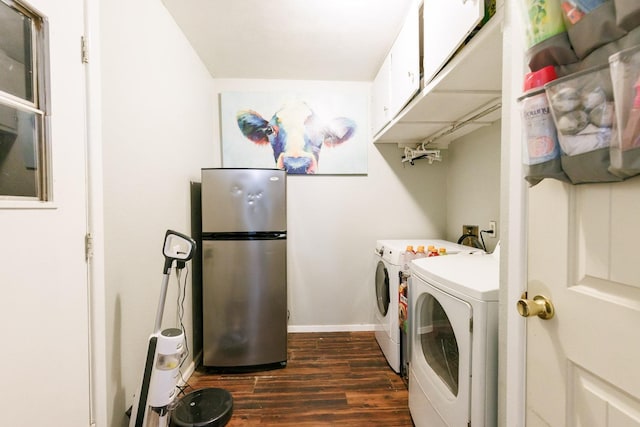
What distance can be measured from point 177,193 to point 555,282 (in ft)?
6.69

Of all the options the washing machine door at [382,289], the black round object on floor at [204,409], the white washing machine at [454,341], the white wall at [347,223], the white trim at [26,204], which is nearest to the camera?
the white trim at [26,204]

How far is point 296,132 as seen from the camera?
8.45ft

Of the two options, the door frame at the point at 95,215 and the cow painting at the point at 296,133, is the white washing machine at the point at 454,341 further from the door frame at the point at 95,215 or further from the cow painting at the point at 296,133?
the cow painting at the point at 296,133

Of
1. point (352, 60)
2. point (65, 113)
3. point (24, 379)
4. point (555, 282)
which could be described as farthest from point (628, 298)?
point (352, 60)

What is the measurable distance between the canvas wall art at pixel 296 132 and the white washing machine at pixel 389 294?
0.96m

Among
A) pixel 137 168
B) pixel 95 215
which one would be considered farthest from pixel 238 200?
pixel 95 215

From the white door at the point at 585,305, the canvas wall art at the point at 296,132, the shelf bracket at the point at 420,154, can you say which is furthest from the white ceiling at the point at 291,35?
the white door at the point at 585,305

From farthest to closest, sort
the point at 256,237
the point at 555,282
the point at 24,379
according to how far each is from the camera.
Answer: the point at 256,237
the point at 24,379
the point at 555,282

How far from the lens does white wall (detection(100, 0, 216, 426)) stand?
1168 mm

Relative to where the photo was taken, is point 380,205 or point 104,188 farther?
point 380,205

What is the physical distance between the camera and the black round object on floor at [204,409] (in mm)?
1383

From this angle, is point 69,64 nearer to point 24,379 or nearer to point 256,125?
point 24,379

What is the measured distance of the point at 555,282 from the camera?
2.19 feet

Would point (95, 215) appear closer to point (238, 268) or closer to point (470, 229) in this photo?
point (238, 268)
